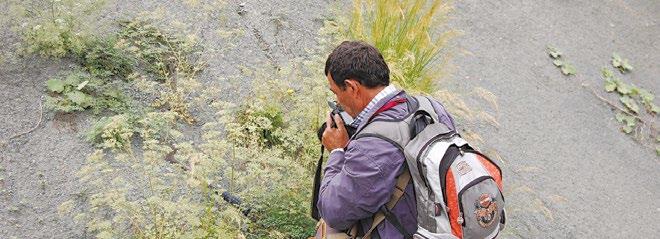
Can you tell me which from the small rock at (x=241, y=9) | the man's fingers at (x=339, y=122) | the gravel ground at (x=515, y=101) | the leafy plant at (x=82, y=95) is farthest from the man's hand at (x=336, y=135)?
the small rock at (x=241, y=9)

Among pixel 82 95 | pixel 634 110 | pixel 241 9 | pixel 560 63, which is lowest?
pixel 634 110

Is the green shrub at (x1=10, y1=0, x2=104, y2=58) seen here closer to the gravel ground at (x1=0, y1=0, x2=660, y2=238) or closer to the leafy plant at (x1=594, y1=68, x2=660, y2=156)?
the gravel ground at (x1=0, y1=0, x2=660, y2=238)

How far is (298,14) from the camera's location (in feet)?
19.7

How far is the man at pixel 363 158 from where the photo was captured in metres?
2.55

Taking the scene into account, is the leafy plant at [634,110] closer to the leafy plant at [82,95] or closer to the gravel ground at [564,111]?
the gravel ground at [564,111]

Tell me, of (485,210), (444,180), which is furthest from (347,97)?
(485,210)

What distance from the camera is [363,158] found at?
8.35ft

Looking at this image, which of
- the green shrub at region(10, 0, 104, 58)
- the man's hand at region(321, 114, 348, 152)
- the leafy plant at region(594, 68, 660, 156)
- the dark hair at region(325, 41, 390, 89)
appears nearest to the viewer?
the dark hair at region(325, 41, 390, 89)

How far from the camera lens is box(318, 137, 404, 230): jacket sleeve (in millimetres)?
2539

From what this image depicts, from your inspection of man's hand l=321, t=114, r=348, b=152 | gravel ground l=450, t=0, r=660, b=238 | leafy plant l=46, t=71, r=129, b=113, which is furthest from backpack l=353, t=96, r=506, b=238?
leafy plant l=46, t=71, r=129, b=113

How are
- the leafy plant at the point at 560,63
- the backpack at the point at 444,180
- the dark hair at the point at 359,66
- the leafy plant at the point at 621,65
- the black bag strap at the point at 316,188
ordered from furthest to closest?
the leafy plant at the point at 621,65
the leafy plant at the point at 560,63
the black bag strap at the point at 316,188
the dark hair at the point at 359,66
the backpack at the point at 444,180

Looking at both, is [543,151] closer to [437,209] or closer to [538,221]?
[538,221]

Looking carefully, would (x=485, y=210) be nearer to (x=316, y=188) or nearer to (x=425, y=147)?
(x=425, y=147)

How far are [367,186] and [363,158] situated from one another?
0.38ft
